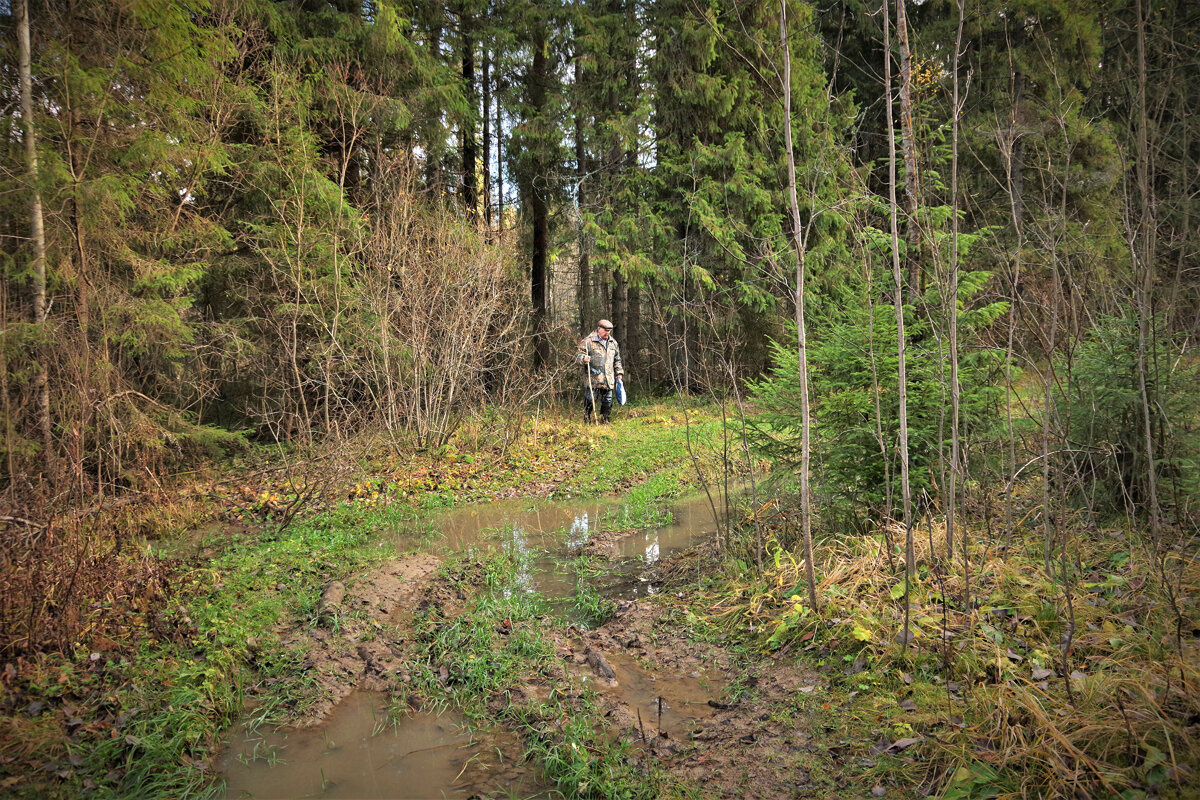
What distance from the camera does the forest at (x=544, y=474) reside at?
3.14 meters

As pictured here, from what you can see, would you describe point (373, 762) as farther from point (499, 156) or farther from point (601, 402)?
point (499, 156)

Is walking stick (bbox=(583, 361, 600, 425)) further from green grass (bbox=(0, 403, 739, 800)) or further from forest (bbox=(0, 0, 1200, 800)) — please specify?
green grass (bbox=(0, 403, 739, 800))

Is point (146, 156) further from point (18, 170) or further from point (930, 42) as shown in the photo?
point (930, 42)

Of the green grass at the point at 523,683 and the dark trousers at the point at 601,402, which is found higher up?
the dark trousers at the point at 601,402

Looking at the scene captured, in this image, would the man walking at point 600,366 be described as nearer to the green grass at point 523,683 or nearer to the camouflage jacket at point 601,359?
the camouflage jacket at point 601,359

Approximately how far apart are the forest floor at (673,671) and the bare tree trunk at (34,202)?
6.36 ft

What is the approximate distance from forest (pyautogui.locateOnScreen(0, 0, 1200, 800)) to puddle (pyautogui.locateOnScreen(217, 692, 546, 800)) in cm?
4

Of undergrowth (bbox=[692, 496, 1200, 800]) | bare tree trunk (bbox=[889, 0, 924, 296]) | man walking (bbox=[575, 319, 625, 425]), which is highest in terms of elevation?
bare tree trunk (bbox=[889, 0, 924, 296])

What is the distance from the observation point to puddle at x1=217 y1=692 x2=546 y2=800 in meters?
3.00

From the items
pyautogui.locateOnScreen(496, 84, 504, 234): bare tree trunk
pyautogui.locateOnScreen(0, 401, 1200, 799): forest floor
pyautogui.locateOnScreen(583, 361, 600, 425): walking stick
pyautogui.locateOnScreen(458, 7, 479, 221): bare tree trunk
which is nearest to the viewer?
pyautogui.locateOnScreen(0, 401, 1200, 799): forest floor

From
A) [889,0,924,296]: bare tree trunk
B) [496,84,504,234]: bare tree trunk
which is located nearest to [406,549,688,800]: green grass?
[889,0,924,296]: bare tree trunk

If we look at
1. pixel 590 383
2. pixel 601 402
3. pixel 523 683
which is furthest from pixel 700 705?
pixel 601 402

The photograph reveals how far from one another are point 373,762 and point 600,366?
9960 millimetres

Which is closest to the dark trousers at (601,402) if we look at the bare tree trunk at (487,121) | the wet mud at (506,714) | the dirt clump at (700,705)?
the bare tree trunk at (487,121)
